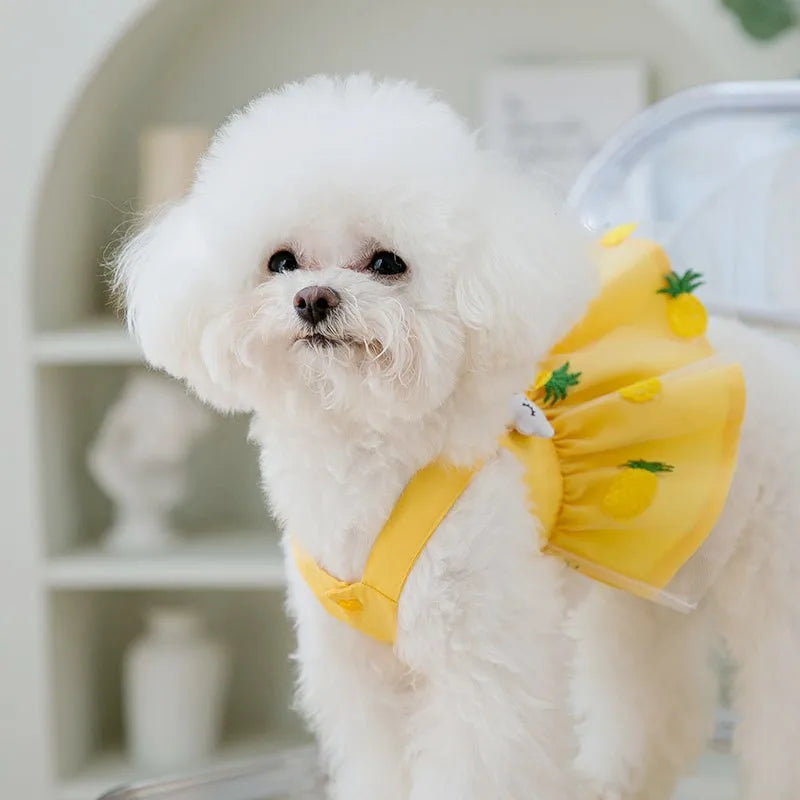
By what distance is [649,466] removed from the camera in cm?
133

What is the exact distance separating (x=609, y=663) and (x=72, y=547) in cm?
121

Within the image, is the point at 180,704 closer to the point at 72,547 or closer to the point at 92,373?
the point at 72,547

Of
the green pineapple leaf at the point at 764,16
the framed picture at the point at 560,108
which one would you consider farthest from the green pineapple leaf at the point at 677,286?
the framed picture at the point at 560,108

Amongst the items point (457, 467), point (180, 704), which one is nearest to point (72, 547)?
point (180, 704)

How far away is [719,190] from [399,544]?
35.1 inches

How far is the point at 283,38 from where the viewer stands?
2.46 meters

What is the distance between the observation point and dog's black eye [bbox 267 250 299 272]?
3.69 ft

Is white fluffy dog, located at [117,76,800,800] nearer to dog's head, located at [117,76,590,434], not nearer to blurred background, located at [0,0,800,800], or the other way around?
dog's head, located at [117,76,590,434]

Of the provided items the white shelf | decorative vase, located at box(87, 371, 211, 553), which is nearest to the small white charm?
the white shelf

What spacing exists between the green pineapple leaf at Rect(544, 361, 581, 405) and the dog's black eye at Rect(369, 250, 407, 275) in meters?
0.27

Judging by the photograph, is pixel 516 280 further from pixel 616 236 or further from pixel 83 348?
pixel 83 348

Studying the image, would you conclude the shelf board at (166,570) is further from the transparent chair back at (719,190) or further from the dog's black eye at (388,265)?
the dog's black eye at (388,265)

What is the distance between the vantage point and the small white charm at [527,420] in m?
1.23

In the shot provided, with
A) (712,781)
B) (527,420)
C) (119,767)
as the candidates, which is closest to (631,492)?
(527,420)
